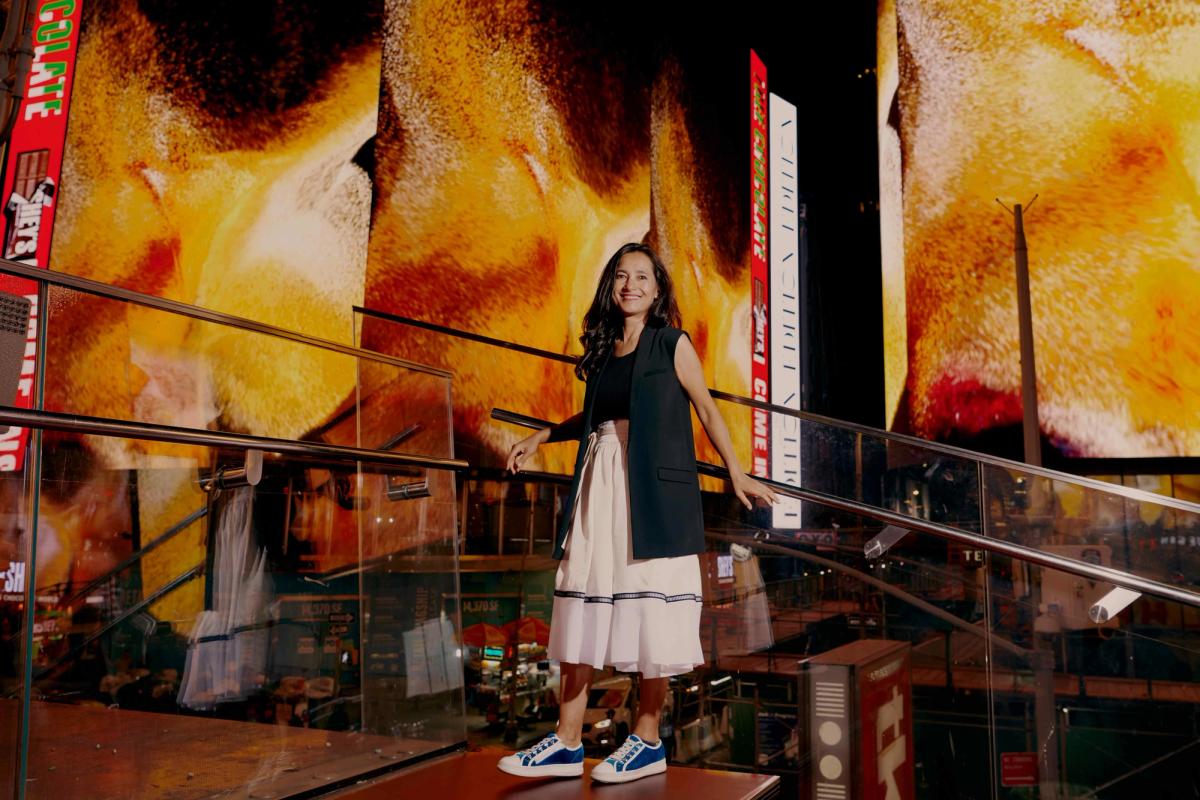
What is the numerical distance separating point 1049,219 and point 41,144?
943 centimetres

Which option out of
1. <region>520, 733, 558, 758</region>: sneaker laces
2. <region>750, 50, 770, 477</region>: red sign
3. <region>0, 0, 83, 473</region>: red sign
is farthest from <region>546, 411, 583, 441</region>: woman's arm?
<region>750, 50, 770, 477</region>: red sign

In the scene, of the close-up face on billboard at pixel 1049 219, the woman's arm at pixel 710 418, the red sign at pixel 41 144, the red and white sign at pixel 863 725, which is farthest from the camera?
the close-up face on billboard at pixel 1049 219

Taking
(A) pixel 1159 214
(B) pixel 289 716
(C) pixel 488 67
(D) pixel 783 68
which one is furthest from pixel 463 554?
(D) pixel 783 68

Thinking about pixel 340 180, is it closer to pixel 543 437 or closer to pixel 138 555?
pixel 543 437

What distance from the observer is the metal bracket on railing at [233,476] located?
252 cm

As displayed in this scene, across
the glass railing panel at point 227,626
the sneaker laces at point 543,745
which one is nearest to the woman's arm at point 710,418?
the sneaker laces at point 543,745

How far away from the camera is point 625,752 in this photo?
2545 millimetres

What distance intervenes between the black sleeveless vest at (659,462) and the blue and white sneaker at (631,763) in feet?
1.69

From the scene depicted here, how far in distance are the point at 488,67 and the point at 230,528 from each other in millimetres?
5908

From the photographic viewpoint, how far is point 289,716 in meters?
2.57

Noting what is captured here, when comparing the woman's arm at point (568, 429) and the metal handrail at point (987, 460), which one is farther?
the metal handrail at point (987, 460)

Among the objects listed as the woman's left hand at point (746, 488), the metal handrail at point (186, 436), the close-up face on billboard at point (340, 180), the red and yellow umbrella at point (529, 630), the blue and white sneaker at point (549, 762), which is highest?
the close-up face on billboard at point (340, 180)

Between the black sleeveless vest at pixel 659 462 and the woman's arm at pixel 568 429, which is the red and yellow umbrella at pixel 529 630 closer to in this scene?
the woman's arm at pixel 568 429

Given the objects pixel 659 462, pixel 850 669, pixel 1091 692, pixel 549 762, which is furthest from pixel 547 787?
pixel 1091 692
